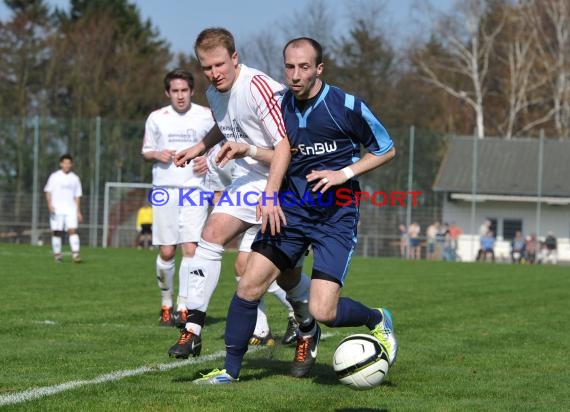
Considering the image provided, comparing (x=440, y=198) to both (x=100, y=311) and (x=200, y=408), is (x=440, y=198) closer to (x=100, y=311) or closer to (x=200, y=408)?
(x=100, y=311)

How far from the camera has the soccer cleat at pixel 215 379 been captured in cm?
597

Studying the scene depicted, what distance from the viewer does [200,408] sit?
202 inches

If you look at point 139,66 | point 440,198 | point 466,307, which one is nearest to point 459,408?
point 466,307

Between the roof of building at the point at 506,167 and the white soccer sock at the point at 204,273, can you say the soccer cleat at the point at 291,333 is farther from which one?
the roof of building at the point at 506,167

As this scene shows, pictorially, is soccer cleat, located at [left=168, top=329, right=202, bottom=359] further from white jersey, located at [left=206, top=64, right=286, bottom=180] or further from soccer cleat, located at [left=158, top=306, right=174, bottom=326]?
soccer cleat, located at [left=158, top=306, right=174, bottom=326]

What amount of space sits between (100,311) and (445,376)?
16.4ft

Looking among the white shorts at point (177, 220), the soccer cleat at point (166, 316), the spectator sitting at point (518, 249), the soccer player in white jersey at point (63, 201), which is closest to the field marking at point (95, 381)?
the soccer cleat at point (166, 316)

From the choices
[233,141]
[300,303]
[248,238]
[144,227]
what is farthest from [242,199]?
[144,227]

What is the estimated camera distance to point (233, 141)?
6375mm

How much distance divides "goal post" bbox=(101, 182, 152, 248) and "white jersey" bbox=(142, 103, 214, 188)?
23.0m

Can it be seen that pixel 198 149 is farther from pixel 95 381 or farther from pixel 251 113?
pixel 95 381

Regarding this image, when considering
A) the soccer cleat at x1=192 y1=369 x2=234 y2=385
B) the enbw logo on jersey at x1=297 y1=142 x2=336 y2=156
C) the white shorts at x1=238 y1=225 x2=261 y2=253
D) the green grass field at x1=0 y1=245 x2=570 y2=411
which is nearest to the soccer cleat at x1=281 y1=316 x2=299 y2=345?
the green grass field at x1=0 y1=245 x2=570 y2=411

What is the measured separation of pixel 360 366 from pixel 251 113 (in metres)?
1.80

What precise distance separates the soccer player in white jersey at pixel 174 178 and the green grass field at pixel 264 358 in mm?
713
